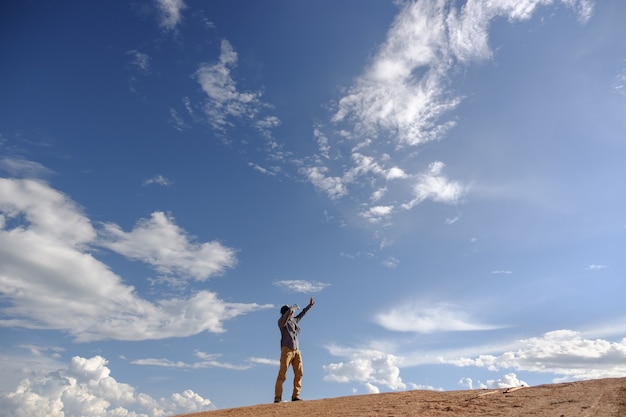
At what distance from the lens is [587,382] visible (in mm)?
12531

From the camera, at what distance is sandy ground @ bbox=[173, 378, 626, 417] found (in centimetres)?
931

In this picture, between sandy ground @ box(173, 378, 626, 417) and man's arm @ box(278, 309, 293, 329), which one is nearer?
sandy ground @ box(173, 378, 626, 417)

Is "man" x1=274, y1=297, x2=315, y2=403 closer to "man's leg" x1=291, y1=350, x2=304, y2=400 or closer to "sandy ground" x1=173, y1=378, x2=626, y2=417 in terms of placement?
"man's leg" x1=291, y1=350, x2=304, y2=400

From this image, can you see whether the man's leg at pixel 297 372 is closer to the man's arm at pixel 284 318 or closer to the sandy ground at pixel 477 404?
the man's arm at pixel 284 318

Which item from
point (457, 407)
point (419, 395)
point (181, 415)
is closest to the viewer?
point (457, 407)

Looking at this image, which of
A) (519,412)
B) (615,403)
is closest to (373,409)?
(519,412)

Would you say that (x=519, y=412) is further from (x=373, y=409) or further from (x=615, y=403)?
(x=373, y=409)

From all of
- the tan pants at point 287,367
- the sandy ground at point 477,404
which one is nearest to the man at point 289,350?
the tan pants at point 287,367

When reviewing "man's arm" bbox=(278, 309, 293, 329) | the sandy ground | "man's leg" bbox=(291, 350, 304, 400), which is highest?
"man's arm" bbox=(278, 309, 293, 329)

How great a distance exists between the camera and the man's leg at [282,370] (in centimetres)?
1338

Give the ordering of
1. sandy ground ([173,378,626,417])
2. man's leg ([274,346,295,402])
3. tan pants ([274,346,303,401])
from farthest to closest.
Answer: tan pants ([274,346,303,401]) → man's leg ([274,346,295,402]) → sandy ground ([173,378,626,417])

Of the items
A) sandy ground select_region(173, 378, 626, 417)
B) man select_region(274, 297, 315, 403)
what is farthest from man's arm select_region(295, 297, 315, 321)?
sandy ground select_region(173, 378, 626, 417)

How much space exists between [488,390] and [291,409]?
5291 mm

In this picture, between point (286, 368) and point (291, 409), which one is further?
point (286, 368)
